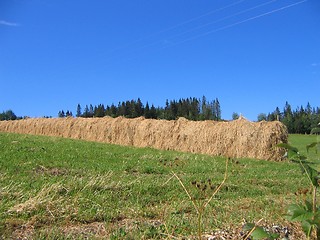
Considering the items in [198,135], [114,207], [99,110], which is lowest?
[114,207]

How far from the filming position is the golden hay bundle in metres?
21.9

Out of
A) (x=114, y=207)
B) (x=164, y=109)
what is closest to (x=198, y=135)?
(x=114, y=207)

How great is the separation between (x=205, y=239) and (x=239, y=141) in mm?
19459

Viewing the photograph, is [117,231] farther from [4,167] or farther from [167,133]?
[167,133]

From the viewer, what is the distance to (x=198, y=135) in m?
24.2

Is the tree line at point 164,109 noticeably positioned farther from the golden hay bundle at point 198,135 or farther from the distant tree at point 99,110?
the golden hay bundle at point 198,135

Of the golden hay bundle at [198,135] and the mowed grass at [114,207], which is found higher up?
the golden hay bundle at [198,135]

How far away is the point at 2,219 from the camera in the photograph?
447 cm

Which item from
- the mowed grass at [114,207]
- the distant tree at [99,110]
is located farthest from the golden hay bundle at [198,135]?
the distant tree at [99,110]

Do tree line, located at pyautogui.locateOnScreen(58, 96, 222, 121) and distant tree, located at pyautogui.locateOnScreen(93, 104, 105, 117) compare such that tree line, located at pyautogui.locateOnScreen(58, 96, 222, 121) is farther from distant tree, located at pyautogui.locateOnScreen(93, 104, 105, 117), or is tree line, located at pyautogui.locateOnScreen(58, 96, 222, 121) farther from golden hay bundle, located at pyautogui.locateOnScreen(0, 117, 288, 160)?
golden hay bundle, located at pyautogui.locateOnScreen(0, 117, 288, 160)

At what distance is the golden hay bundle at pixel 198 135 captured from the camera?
21.9 metres

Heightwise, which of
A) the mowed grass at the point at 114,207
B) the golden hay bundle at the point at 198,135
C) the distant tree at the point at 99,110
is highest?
the distant tree at the point at 99,110

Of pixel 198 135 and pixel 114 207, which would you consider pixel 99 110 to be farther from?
pixel 114 207

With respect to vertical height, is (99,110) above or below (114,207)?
above
